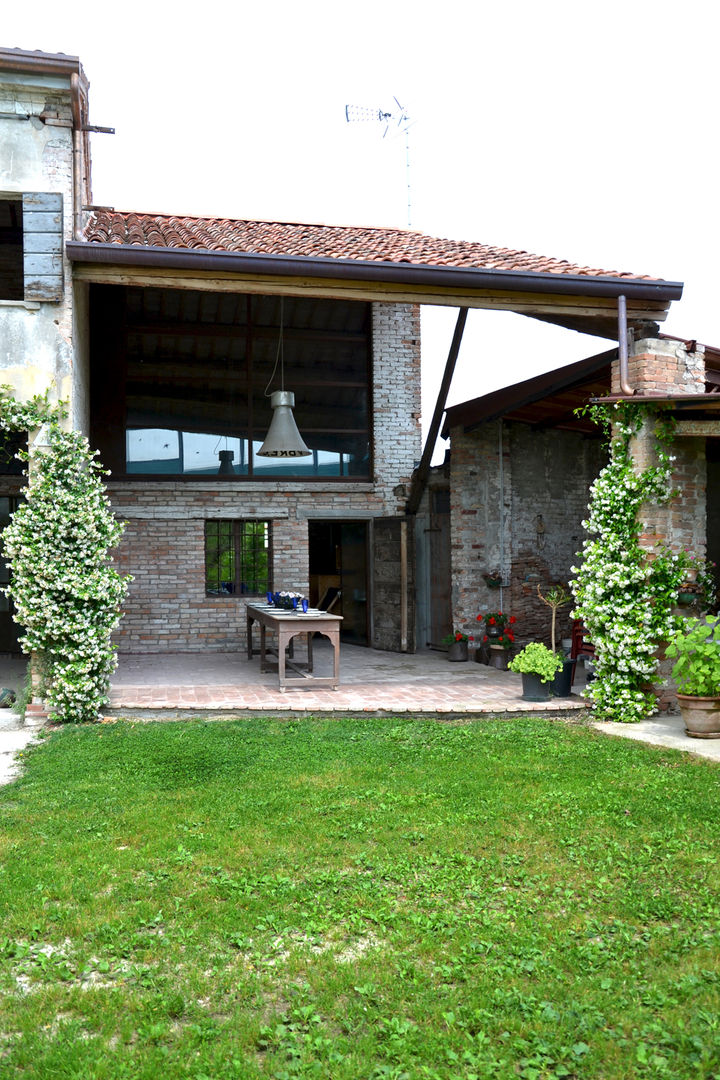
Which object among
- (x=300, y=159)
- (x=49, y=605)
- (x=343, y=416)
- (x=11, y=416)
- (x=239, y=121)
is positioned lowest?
(x=49, y=605)

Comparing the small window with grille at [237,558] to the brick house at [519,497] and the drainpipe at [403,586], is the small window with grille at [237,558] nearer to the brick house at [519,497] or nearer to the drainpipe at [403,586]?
the drainpipe at [403,586]

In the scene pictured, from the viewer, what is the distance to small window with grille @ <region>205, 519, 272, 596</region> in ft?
42.3

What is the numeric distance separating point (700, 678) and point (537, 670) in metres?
1.74

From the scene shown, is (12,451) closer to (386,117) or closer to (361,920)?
(386,117)

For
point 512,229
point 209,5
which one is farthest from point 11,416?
point 512,229

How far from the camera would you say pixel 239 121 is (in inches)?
880

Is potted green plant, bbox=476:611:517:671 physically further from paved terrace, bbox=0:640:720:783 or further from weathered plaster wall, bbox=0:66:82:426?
weathered plaster wall, bbox=0:66:82:426

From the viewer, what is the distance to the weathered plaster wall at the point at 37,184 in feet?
25.4

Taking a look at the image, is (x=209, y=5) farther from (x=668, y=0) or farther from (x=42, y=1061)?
(x=42, y=1061)

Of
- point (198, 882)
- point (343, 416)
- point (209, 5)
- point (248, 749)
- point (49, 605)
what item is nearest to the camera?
point (198, 882)

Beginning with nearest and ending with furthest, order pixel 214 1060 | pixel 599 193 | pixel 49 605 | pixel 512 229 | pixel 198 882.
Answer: pixel 214 1060
pixel 198 882
pixel 49 605
pixel 599 193
pixel 512 229

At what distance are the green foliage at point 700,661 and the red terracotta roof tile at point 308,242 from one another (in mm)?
3358

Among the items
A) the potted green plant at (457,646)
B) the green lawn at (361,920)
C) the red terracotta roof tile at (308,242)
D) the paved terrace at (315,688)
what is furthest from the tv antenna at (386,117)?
the green lawn at (361,920)

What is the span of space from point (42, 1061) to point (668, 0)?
591 inches
